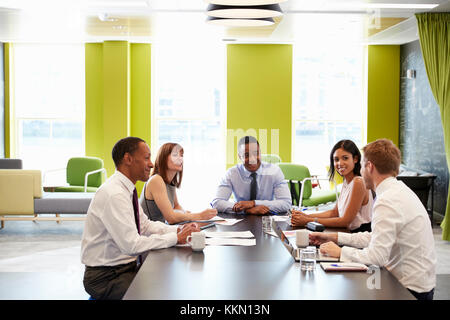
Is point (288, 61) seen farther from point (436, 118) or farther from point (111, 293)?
point (111, 293)

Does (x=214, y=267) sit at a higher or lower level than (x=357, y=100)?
lower

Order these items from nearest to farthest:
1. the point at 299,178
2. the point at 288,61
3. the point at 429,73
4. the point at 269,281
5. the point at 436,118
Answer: the point at 269,281
the point at 429,73
the point at 299,178
the point at 436,118
the point at 288,61

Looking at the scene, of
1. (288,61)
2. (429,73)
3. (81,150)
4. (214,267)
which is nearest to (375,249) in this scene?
(214,267)

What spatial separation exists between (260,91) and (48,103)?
13.0ft

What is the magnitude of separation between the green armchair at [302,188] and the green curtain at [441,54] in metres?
1.63

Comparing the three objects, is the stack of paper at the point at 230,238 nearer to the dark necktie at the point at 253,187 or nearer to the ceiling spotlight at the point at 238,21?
the dark necktie at the point at 253,187

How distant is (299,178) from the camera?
25.7 feet

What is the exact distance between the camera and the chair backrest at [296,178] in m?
7.64

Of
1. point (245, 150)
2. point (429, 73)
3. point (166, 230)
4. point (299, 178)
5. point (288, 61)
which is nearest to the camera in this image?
point (166, 230)

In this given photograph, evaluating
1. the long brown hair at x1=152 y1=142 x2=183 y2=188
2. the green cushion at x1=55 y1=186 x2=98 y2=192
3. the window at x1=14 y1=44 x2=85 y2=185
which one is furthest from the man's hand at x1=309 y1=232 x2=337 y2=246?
the window at x1=14 y1=44 x2=85 y2=185

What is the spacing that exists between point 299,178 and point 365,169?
490cm

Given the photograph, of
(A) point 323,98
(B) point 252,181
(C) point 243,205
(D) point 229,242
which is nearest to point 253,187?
(B) point 252,181

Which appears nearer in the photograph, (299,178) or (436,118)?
(299,178)
